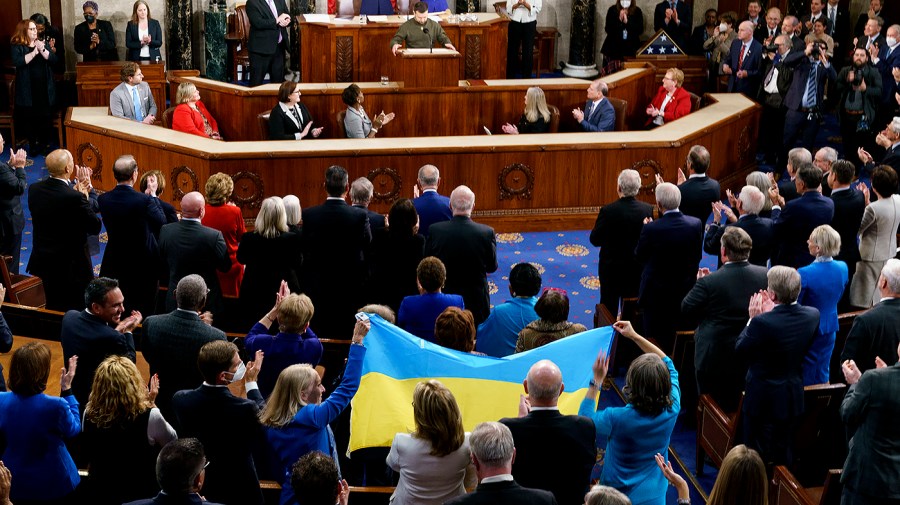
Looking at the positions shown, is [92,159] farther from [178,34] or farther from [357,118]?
[178,34]

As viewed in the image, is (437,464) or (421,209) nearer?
(437,464)

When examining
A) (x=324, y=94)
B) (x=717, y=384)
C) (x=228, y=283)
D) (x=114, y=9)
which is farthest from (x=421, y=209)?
(x=114, y=9)

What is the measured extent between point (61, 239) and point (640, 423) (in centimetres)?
469

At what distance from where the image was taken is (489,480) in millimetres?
4215

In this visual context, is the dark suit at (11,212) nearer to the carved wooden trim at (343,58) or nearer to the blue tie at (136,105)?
the blue tie at (136,105)

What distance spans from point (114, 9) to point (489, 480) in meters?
13.2

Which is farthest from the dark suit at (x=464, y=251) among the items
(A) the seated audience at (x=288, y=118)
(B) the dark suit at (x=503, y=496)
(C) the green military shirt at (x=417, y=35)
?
(C) the green military shirt at (x=417, y=35)

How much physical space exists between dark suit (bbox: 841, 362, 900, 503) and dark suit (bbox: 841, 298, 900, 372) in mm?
Result: 683

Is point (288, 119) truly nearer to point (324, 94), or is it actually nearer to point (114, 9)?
point (324, 94)

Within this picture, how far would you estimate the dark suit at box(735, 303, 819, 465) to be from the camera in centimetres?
591

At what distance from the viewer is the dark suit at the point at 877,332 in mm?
5824

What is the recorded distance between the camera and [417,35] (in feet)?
40.8

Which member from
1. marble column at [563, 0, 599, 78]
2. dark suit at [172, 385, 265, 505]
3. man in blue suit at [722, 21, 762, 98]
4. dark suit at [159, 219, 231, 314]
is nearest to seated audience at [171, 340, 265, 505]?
dark suit at [172, 385, 265, 505]

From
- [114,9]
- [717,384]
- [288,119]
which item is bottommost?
[717,384]
